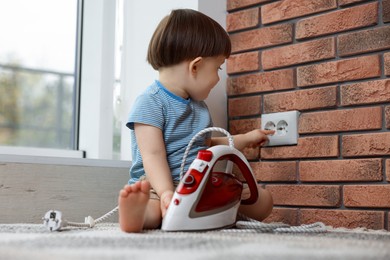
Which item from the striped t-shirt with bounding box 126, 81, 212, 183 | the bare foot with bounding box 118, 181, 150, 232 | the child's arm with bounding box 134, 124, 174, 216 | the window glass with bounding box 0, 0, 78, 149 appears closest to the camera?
the bare foot with bounding box 118, 181, 150, 232

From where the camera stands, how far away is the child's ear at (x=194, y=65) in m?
1.47

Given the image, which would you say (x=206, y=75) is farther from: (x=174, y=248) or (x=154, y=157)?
(x=174, y=248)

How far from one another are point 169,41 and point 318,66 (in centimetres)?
45

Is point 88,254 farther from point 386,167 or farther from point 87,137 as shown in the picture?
point 87,137

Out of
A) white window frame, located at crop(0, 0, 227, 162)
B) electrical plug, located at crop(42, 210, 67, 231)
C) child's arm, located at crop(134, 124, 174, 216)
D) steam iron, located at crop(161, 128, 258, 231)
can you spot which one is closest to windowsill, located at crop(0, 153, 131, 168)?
white window frame, located at crop(0, 0, 227, 162)

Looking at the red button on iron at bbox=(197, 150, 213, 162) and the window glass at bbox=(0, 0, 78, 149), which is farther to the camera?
the window glass at bbox=(0, 0, 78, 149)

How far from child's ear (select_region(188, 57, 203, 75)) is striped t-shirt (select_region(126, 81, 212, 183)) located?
0.08 metres

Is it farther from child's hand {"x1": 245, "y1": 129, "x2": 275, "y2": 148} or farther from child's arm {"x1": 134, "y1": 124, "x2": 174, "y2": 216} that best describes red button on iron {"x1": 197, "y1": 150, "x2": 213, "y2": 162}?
Answer: child's hand {"x1": 245, "y1": 129, "x2": 275, "y2": 148}

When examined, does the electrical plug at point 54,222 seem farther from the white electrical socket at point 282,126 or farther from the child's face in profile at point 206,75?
the white electrical socket at point 282,126

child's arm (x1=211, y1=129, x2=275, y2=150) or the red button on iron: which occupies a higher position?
child's arm (x1=211, y1=129, x2=275, y2=150)

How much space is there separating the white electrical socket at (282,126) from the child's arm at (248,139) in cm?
2

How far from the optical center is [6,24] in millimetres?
1841

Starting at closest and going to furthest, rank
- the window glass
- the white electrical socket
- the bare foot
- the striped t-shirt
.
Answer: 1. the bare foot
2. the striped t-shirt
3. the white electrical socket
4. the window glass

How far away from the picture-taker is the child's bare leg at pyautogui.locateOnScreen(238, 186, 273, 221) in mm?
1469
